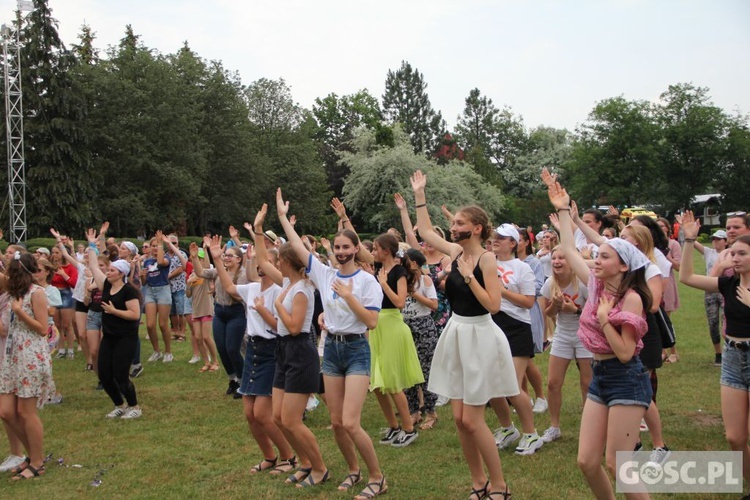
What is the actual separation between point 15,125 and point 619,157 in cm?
5478

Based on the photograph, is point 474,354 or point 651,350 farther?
point 651,350

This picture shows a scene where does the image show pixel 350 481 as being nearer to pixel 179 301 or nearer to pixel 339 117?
pixel 179 301

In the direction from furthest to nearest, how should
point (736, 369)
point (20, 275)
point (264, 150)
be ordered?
point (264, 150) → point (20, 275) → point (736, 369)

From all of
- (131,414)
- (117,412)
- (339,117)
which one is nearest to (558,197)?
(131,414)

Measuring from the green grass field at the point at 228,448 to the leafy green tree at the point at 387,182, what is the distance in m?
42.9

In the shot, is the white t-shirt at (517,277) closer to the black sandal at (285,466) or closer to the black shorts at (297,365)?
the black shorts at (297,365)

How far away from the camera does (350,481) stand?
6.02m

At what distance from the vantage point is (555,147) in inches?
3361

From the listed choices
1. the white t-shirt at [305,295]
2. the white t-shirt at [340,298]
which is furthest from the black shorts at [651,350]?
the white t-shirt at [305,295]

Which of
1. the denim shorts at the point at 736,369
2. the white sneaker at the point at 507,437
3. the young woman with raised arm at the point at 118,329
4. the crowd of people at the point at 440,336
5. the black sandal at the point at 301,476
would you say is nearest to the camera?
the crowd of people at the point at 440,336

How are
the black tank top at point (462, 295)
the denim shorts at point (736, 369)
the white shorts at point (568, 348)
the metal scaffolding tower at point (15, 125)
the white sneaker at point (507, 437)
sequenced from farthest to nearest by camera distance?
1. the metal scaffolding tower at point (15, 125)
2. the white sneaker at point (507, 437)
3. the white shorts at point (568, 348)
4. the black tank top at point (462, 295)
5. the denim shorts at point (736, 369)

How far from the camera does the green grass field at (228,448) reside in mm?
6094

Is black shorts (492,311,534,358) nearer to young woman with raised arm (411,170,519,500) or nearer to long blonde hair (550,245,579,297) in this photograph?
long blonde hair (550,245,579,297)

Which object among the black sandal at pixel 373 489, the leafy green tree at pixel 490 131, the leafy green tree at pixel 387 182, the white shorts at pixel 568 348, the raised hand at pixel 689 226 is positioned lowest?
the black sandal at pixel 373 489
